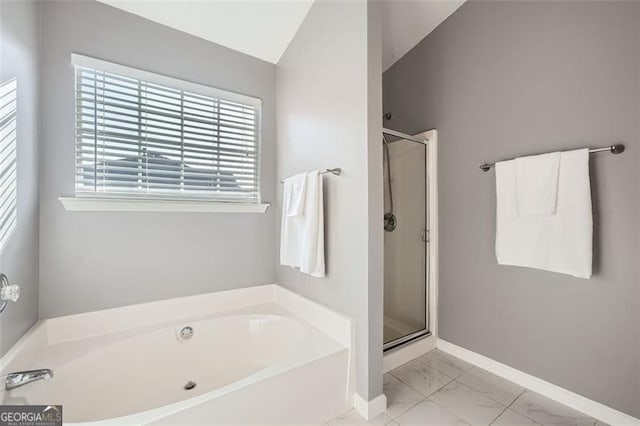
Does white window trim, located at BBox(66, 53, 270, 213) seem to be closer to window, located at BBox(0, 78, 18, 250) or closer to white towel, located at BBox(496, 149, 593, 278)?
window, located at BBox(0, 78, 18, 250)

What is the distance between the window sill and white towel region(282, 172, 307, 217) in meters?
0.39

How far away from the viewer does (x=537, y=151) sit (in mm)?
1665

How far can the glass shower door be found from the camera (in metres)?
2.26

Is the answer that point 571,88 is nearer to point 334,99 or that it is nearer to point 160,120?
point 334,99

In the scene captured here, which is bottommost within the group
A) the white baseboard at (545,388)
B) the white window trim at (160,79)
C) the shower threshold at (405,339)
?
the white baseboard at (545,388)

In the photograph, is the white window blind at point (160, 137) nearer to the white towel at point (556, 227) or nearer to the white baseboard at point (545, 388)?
the white towel at point (556, 227)

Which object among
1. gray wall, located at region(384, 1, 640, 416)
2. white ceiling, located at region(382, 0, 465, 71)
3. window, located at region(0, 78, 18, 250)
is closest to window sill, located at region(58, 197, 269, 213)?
window, located at region(0, 78, 18, 250)

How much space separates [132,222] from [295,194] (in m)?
1.10

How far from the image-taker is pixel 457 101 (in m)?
2.10

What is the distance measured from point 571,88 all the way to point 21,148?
2.96m

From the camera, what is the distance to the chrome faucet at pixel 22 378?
3.42ft

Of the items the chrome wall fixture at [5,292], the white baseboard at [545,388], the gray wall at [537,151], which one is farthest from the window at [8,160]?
the white baseboard at [545,388]

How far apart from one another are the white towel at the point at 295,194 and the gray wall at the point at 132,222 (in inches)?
15.7

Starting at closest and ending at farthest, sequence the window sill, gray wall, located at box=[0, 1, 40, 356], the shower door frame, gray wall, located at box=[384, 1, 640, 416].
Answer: gray wall, located at box=[0, 1, 40, 356], gray wall, located at box=[384, 1, 640, 416], the window sill, the shower door frame
